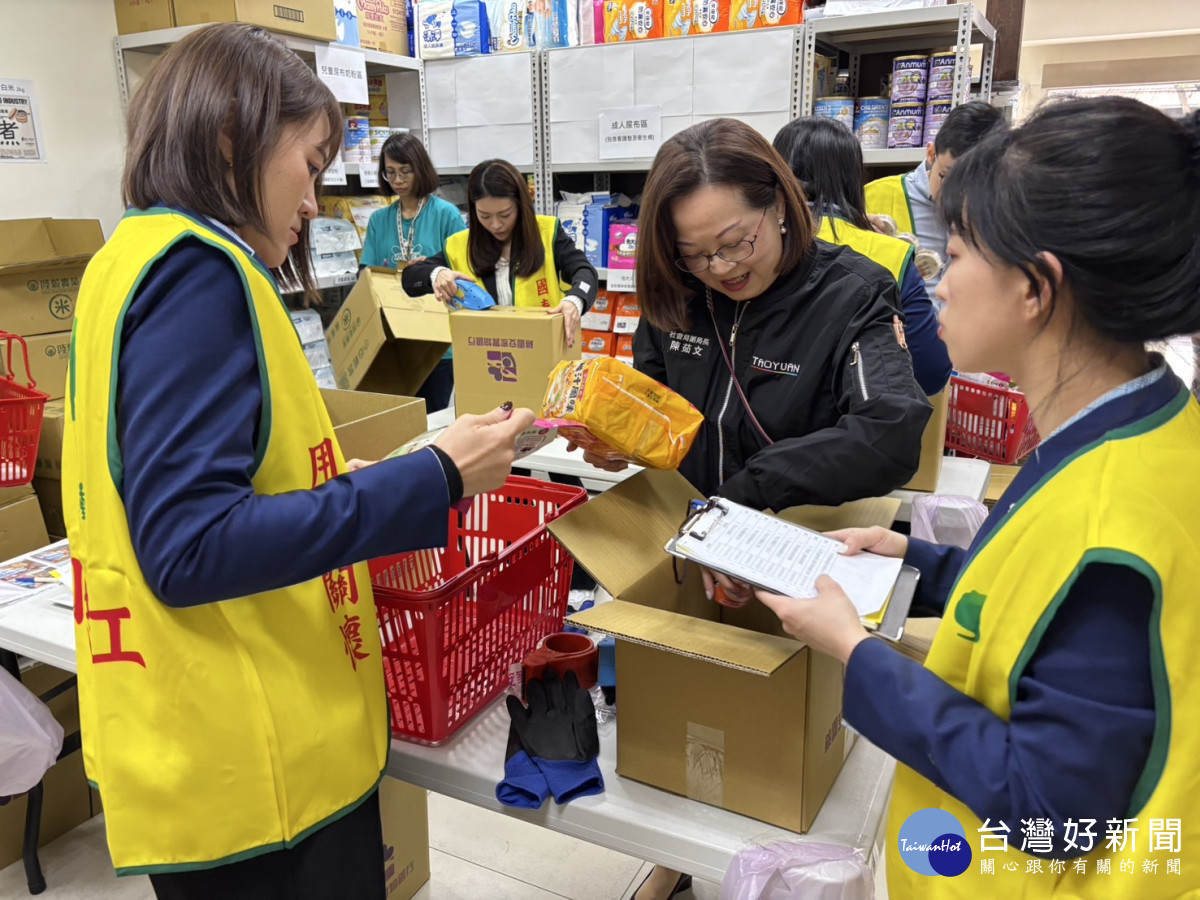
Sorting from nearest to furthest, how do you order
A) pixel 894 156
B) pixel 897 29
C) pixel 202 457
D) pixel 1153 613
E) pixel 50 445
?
1. pixel 1153 613
2. pixel 202 457
3. pixel 50 445
4. pixel 894 156
5. pixel 897 29

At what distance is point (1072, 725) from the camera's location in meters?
0.67

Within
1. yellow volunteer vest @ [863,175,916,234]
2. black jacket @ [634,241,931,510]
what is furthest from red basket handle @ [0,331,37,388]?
yellow volunteer vest @ [863,175,916,234]

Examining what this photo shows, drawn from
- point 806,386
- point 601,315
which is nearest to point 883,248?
point 806,386

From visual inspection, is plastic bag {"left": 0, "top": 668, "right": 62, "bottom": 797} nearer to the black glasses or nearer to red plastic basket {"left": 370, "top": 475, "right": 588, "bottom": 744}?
red plastic basket {"left": 370, "top": 475, "right": 588, "bottom": 744}

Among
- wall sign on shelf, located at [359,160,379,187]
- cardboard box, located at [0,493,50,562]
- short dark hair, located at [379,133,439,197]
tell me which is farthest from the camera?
wall sign on shelf, located at [359,160,379,187]

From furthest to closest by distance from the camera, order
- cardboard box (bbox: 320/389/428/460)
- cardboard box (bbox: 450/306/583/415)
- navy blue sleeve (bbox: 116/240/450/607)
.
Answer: cardboard box (bbox: 450/306/583/415)
cardboard box (bbox: 320/389/428/460)
navy blue sleeve (bbox: 116/240/450/607)

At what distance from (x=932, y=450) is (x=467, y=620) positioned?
1.45m

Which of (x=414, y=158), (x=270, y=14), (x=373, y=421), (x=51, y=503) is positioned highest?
(x=270, y=14)

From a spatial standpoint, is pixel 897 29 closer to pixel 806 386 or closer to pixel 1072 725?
pixel 806 386

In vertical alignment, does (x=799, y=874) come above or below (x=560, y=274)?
below

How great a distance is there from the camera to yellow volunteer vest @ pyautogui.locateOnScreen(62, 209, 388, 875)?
839 millimetres

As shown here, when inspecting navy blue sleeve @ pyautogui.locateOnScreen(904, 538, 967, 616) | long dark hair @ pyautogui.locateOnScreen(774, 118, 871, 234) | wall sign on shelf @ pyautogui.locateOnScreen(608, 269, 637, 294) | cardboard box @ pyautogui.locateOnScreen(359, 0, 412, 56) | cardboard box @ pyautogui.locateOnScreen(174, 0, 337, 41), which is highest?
cardboard box @ pyautogui.locateOnScreen(359, 0, 412, 56)

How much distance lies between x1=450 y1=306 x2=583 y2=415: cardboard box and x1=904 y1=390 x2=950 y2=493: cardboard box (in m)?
1.01

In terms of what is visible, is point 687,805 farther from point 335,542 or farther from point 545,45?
point 545,45
